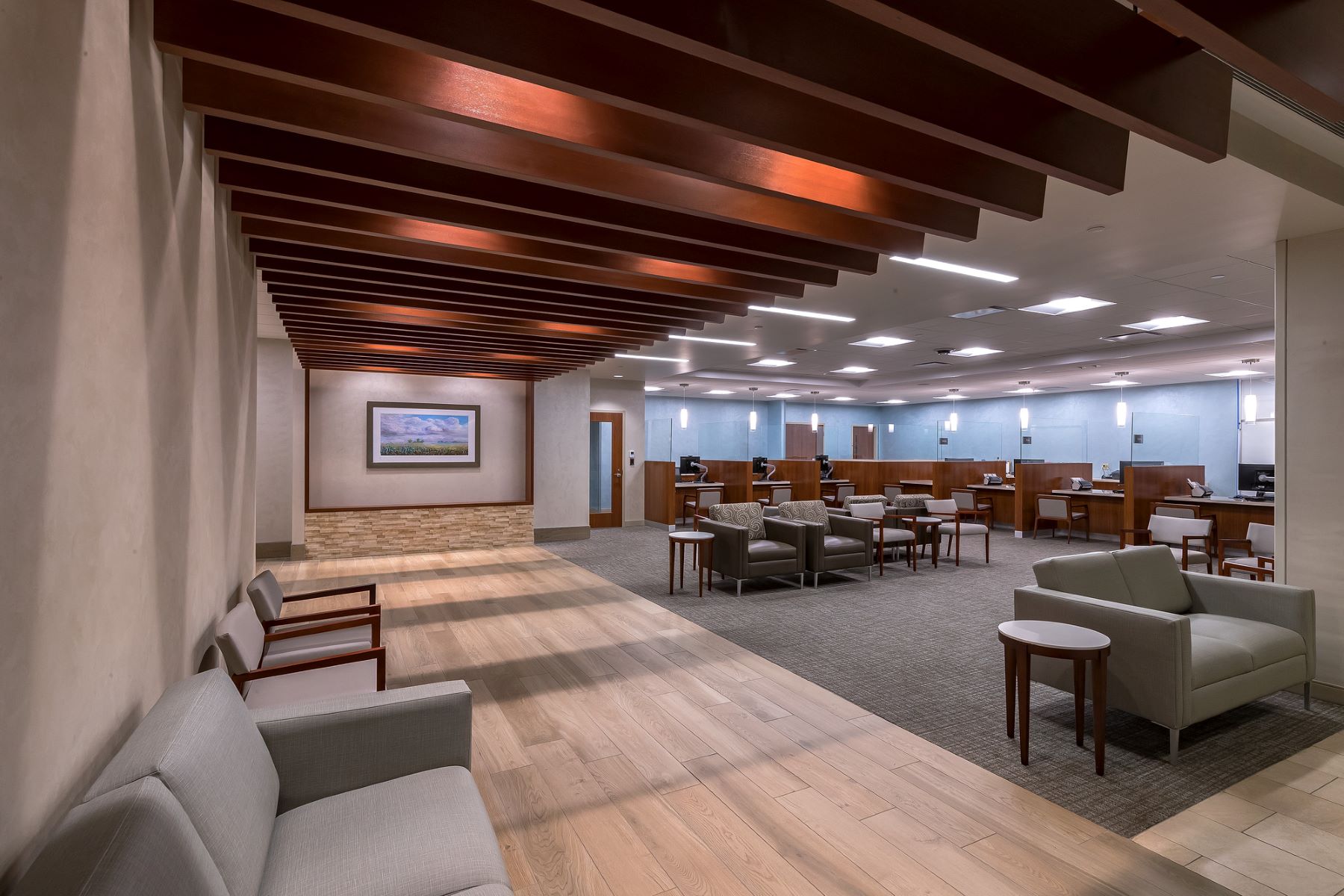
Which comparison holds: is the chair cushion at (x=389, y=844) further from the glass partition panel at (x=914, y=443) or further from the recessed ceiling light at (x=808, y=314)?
the glass partition panel at (x=914, y=443)

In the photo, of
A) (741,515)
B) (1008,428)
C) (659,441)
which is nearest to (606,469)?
(659,441)

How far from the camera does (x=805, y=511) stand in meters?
7.62

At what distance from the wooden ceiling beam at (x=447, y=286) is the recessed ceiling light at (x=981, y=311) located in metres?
3.00

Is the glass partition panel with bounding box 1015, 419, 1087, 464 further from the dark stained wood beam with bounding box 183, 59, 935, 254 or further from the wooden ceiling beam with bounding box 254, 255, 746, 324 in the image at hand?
the dark stained wood beam with bounding box 183, 59, 935, 254

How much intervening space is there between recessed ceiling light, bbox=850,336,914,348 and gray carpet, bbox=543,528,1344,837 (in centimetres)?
302

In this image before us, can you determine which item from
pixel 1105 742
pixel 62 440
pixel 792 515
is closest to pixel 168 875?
pixel 62 440

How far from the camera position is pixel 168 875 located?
1102 millimetres

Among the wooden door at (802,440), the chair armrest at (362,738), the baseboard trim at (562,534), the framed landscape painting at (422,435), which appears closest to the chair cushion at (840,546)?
the baseboard trim at (562,534)

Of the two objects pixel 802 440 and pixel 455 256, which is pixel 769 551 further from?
pixel 802 440

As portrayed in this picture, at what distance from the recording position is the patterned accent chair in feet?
23.0

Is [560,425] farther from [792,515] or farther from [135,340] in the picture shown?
[135,340]

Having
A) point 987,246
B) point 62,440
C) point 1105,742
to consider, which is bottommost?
point 1105,742

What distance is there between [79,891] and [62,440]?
0.86 meters

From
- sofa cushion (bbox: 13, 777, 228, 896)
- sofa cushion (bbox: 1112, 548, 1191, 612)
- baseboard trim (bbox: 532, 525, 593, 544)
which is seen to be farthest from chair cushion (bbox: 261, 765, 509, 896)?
baseboard trim (bbox: 532, 525, 593, 544)
